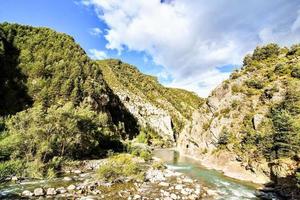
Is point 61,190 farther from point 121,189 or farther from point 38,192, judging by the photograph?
point 121,189

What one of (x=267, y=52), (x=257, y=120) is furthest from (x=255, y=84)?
(x=267, y=52)

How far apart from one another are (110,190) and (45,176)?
467 inches

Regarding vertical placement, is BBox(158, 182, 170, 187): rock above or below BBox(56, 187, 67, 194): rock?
above

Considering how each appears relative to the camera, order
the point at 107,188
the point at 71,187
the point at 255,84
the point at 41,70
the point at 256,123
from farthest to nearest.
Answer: the point at 41,70
the point at 255,84
the point at 256,123
the point at 107,188
the point at 71,187

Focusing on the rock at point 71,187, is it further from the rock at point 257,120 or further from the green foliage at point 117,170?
the rock at point 257,120

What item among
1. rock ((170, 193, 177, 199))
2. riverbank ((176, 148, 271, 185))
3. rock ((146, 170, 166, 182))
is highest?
riverbank ((176, 148, 271, 185))

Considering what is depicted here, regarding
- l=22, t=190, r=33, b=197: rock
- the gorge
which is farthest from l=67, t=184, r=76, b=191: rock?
l=22, t=190, r=33, b=197: rock

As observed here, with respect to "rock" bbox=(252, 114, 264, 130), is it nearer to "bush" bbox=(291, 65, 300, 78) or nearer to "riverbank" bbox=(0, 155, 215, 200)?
"bush" bbox=(291, 65, 300, 78)

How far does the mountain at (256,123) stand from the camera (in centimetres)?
4966

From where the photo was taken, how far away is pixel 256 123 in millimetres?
65312

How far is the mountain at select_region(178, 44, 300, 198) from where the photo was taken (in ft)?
163

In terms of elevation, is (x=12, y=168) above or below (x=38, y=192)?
above

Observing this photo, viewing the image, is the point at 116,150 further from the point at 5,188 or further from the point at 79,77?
the point at 5,188

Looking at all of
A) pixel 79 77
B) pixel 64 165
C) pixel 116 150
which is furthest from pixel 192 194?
pixel 79 77
